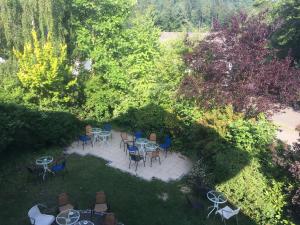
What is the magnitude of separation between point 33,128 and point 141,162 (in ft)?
14.9

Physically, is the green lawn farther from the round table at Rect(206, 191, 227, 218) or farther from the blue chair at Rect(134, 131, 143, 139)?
the blue chair at Rect(134, 131, 143, 139)

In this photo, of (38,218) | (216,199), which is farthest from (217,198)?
(38,218)

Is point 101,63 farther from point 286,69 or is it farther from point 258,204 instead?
point 258,204

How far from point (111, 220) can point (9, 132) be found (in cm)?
551

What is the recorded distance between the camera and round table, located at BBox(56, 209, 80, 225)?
788cm

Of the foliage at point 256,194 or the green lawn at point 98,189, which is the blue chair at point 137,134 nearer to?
the green lawn at point 98,189

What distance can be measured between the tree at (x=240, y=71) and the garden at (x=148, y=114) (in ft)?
0.14

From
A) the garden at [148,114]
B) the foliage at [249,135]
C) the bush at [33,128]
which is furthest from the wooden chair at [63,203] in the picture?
the foliage at [249,135]

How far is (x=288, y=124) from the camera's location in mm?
18203

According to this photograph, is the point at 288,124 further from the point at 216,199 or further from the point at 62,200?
the point at 62,200

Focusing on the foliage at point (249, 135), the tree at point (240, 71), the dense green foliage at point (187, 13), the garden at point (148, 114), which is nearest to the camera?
the garden at point (148, 114)

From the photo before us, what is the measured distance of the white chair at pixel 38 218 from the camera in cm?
819

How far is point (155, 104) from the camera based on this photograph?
14.4 metres

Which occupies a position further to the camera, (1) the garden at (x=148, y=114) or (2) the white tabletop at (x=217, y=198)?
(1) the garden at (x=148, y=114)
